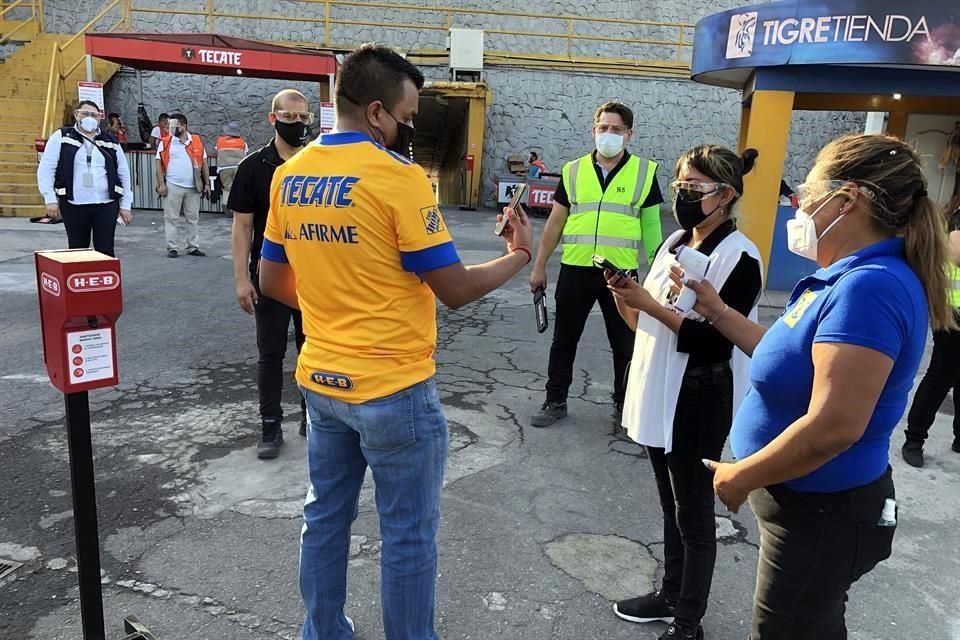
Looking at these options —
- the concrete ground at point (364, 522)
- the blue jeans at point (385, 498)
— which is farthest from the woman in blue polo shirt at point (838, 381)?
the concrete ground at point (364, 522)

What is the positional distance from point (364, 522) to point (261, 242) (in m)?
1.71

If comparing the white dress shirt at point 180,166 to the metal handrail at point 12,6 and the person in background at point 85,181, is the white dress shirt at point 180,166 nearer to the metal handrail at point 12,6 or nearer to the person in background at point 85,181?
the person in background at point 85,181

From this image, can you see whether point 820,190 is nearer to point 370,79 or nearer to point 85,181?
point 370,79

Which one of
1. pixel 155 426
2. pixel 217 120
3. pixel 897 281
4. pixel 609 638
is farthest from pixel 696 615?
pixel 217 120

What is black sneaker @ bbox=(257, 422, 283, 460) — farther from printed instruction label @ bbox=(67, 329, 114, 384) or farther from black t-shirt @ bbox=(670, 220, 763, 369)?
black t-shirt @ bbox=(670, 220, 763, 369)

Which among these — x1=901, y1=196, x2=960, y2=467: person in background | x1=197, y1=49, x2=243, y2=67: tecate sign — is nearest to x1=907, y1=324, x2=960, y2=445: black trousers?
x1=901, y1=196, x2=960, y2=467: person in background

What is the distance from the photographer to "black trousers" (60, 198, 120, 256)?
23.0 feet

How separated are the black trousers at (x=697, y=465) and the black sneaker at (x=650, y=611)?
0.67 feet

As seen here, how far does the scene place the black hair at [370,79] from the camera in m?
2.05

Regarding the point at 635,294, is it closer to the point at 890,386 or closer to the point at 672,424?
the point at 672,424

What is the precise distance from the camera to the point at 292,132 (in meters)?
4.06

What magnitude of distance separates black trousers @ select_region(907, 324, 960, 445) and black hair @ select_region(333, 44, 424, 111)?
375cm

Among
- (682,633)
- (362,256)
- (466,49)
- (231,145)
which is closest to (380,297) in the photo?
(362,256)

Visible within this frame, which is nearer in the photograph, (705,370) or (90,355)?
(90,355)
